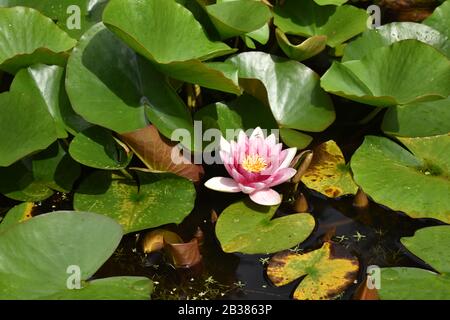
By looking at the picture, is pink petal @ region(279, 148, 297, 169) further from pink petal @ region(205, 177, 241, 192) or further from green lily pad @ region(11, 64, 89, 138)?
green lily pad @ region(11, 64, 89, 138)

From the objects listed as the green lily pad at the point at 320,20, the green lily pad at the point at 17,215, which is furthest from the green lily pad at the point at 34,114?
the green lily pad at the point at 320,20

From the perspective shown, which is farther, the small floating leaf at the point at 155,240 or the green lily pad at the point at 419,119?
the green lily pad at the point at 419,119

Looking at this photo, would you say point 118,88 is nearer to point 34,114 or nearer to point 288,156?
point 34,114

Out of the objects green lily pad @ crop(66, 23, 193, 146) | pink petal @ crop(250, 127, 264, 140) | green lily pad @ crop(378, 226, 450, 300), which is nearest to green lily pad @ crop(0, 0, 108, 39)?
green lily pad @ crop(66, 23, 193, 146)

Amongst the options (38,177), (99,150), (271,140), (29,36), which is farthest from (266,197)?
(29,36)

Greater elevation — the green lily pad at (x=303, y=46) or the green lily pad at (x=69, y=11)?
the green lily pad at (x=69, y=11)

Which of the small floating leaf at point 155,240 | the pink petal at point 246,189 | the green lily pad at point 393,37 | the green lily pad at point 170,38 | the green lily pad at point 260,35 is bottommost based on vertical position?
the small floating leaf at point 155,240

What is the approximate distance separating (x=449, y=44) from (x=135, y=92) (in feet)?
4.49

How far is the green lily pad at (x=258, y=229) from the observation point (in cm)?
235

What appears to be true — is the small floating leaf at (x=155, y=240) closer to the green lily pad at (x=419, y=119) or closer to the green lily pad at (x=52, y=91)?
the green lily pad at (x=52, y=91)

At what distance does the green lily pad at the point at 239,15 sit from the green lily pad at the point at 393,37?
1.66 feet

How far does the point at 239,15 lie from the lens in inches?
104
